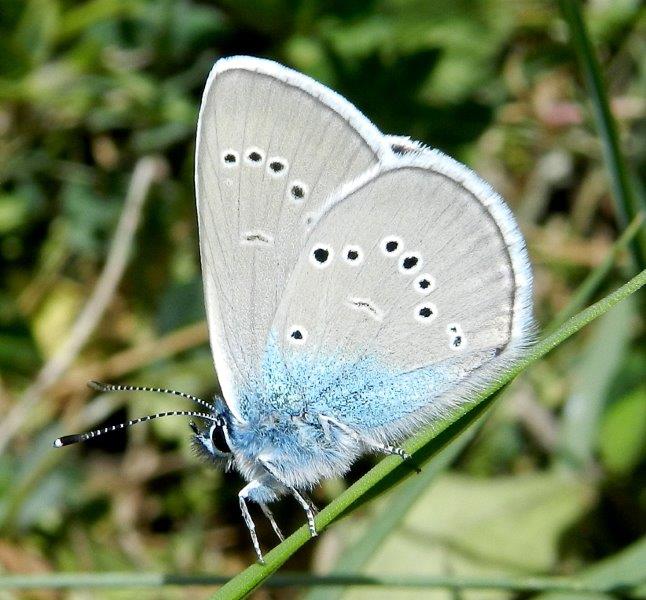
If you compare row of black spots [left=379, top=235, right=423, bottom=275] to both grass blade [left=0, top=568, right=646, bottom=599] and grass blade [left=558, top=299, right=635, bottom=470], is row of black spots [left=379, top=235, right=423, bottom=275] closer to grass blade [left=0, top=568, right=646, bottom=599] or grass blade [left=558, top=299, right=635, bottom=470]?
grass blade [left=0, top=568, right=646, bottom=599]

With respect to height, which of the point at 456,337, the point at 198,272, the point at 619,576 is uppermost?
the point at 198,272

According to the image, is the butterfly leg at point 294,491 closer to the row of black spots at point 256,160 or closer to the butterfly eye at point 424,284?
the butterfly eye at point 424,284

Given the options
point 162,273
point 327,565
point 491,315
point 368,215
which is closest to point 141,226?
point 162,273

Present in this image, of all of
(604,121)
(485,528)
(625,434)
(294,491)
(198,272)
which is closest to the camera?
(294,491)

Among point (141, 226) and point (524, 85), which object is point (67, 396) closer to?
point (141, 226)

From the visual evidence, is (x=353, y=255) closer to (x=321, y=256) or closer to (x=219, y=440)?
(x=321, y=256)

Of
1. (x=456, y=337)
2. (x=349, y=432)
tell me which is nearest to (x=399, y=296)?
(x=456, y=337)

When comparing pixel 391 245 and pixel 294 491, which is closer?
pixel 294 491
